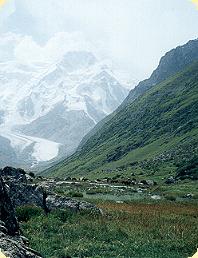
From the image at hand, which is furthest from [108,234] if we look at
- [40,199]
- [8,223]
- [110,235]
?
[40,199]

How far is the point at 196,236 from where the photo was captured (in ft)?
82.8

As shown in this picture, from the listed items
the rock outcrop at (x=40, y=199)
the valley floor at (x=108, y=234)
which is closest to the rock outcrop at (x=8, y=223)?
the valley floor at (x=108, y=234)

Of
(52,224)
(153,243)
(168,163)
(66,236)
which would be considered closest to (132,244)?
(153,243)

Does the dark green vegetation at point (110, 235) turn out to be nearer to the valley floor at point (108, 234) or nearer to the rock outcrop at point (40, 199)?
the valley floor at point (108, 234)

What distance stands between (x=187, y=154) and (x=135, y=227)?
108398mm

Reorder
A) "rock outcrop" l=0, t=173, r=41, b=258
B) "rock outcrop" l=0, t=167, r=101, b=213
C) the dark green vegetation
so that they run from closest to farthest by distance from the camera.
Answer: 1. "rock outcrop" l=0, t=173, r=41, b=258
2. the dark green vegetation
3. "rock outcrop" l=0, t=167, r=101, b=213

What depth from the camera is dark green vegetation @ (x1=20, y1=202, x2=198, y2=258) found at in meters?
21.7

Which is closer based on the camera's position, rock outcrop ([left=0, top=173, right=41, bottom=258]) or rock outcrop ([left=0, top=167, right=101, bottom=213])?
rock outcrop ([left=0, top=173, right=41, bottom=258])

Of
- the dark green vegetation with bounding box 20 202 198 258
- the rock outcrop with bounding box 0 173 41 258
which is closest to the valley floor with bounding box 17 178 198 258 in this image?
the dark green vegetation with bounding box 20 202 198 258

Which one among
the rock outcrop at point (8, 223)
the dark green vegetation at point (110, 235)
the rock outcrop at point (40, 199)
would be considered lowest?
the dark green vegetation at point (110, 235)

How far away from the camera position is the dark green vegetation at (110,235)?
71.1ft

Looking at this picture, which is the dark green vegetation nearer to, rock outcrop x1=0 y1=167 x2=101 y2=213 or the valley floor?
the valley floor

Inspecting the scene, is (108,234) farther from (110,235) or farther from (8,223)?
(8,223)

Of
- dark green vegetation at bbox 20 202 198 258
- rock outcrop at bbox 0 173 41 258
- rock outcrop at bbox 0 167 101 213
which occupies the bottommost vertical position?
dark green vegetation at bbox 20 202 198 258
